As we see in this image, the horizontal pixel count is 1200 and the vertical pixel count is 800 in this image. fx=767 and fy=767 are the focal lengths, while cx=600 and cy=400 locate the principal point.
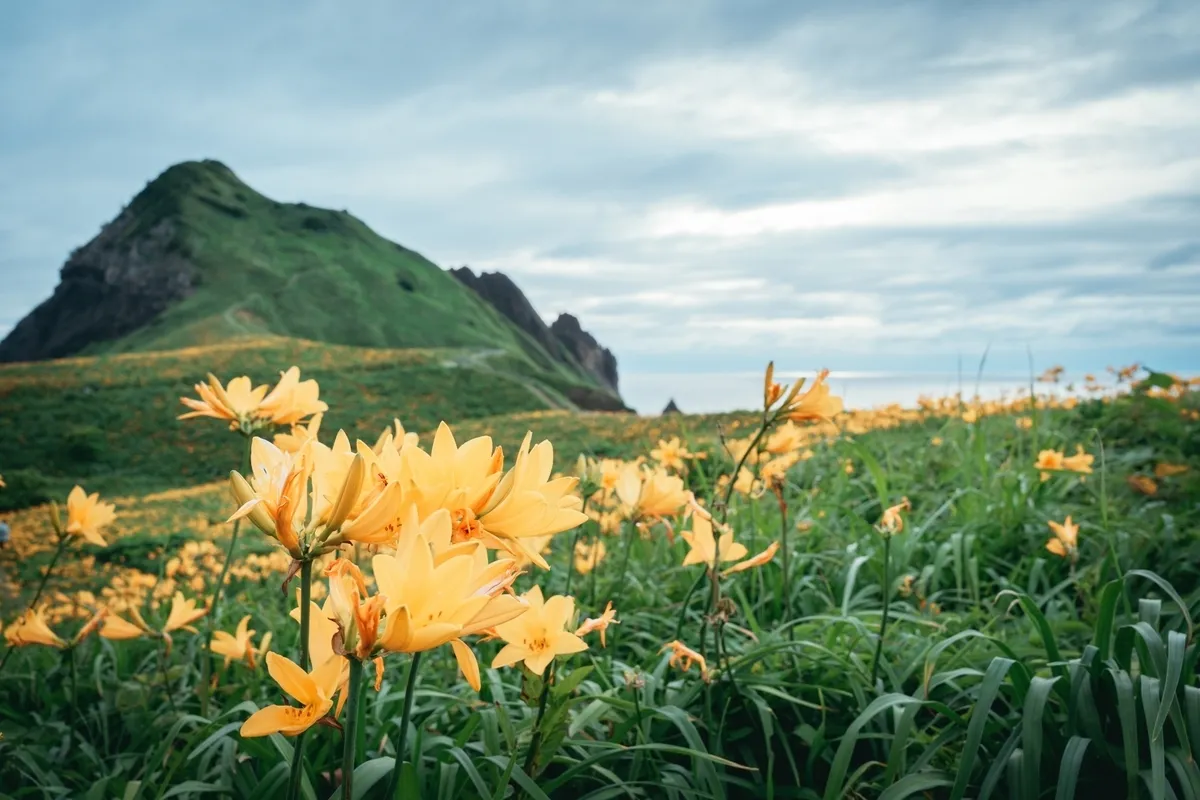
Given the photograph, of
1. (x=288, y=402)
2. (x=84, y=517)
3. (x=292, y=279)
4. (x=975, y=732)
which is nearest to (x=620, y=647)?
(x=975, y=732)

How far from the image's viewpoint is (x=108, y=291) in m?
53.7

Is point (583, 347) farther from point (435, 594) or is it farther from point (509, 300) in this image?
point (435, 594)

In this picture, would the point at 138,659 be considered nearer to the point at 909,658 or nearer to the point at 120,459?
the point at 909,658

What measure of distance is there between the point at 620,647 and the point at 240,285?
50.5m

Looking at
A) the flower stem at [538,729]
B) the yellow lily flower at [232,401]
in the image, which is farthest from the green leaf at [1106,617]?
the yellow lily flower at [232,401]

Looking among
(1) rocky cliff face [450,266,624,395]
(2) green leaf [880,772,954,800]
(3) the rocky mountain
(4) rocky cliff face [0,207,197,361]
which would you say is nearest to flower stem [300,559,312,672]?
(2) green leaf [880,772,954,800]

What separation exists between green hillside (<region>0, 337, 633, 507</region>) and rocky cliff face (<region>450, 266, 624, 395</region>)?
56416 mm

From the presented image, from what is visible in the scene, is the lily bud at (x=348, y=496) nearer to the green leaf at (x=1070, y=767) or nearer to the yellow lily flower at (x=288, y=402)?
the yellow lily flower at (x=288, y=402)

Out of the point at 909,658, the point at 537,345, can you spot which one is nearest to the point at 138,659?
the point at 909,658

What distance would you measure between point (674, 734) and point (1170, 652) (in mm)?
975

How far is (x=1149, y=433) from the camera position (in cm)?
416

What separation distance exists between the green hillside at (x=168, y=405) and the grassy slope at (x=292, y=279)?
16462 millimetres

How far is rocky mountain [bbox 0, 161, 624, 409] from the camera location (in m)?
45.0

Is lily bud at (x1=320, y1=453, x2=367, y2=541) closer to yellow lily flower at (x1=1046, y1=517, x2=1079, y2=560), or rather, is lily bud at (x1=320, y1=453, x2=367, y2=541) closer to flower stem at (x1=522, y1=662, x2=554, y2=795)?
flower stem at (x1=522, y1=662, x2=554, y2=795)
